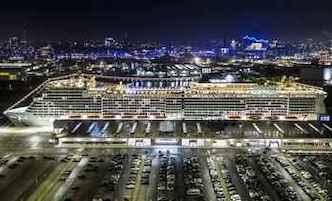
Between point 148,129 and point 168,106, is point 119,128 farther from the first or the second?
point 168,106

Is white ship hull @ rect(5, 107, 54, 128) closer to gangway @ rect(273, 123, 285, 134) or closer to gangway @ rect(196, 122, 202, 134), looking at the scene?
gangway @ rect(196, 122, 202, 134)

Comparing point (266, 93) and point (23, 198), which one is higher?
point (266, 93)

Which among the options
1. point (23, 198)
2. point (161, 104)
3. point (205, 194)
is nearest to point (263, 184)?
point (205, 194)

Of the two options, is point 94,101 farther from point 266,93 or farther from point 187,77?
point 187,77

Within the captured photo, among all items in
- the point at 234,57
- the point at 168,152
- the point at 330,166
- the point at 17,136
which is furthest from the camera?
the point at 234,57

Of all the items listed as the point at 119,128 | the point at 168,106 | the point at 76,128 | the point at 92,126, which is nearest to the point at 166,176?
the point at 119,128

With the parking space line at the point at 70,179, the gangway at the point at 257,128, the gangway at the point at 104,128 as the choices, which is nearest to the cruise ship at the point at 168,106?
the gangway at the point at 257,128

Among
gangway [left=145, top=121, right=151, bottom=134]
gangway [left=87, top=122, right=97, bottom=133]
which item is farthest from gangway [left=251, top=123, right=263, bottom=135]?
gangway [left=87, top=122, right=97, bottom=133]
